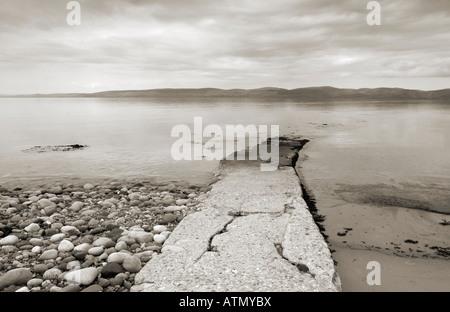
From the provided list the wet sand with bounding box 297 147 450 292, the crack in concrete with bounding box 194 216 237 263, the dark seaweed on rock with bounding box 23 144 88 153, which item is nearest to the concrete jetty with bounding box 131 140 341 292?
the crack in concrete with bounding box 194 216 237 263

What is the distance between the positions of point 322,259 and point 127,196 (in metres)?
4.24

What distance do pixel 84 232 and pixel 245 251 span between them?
2.56m

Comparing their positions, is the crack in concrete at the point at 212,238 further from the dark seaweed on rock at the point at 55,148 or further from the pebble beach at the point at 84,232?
the dark seaweed on rock at the point at 55,148

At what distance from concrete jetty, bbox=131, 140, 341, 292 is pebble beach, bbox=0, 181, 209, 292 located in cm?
38

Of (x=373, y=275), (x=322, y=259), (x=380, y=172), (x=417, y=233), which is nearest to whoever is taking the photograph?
(x=322, y=259)

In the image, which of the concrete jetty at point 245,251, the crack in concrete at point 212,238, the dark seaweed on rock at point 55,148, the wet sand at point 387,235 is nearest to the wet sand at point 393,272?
the wet sand at point 387,235

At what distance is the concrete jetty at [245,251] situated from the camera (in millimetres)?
3004

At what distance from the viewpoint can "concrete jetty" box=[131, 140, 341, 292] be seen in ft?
9.86

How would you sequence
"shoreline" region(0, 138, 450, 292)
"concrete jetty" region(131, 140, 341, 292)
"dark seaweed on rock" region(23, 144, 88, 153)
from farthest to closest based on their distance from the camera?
"dark seaweed on rock" region(23, 144, 88, 153) < "shoreline" region(0, 138, 450, 292) < "concrete jetty" region(131, 140, 341, 292)

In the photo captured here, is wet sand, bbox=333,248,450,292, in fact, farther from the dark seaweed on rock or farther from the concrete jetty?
the dark seaweed on rock

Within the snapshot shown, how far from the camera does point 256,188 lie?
6078 millimetres
